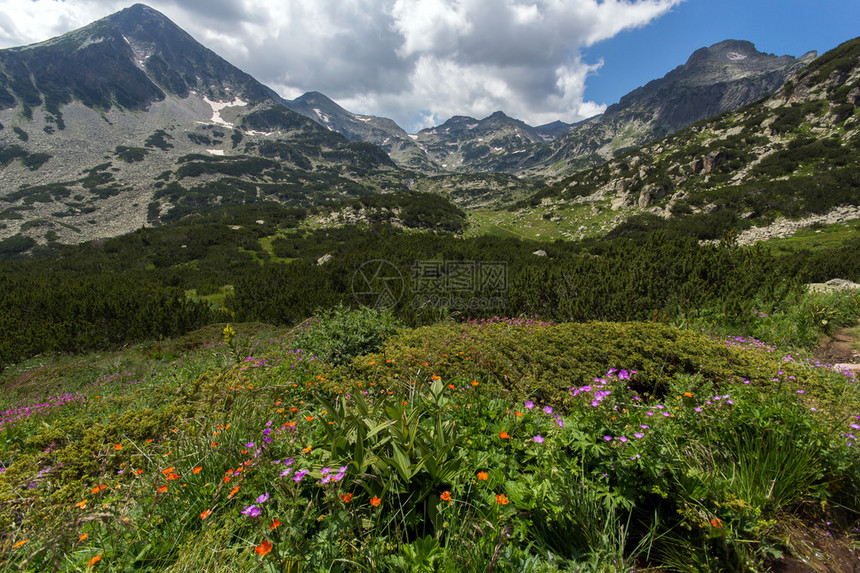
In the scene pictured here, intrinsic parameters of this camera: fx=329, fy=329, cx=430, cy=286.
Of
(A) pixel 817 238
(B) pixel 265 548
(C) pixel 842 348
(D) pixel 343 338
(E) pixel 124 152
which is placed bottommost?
(A) pixel 817 238

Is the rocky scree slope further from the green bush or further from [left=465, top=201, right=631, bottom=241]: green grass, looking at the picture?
the green bush

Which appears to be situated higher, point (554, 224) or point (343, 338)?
point (554, 224)

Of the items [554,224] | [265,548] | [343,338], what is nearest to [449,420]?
[265,548]

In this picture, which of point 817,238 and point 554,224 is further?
point 554,224

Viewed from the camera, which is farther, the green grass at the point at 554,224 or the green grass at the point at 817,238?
the green grass at the point at 554,224

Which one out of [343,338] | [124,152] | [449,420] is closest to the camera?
[449,420]

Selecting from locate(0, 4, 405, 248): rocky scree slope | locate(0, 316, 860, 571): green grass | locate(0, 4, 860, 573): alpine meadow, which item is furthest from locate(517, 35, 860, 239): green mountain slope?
locate(0, 4, 405, 248): rocky scree slope

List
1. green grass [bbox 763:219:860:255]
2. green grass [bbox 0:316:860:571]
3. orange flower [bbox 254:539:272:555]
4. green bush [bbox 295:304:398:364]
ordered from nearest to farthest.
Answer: orange flower [bbox 254:539:272:555] < green grass [bbox 0:316:860:571] < green bush [bbox 295:304:398:364] < green grass [bbox 763:219:860:255]

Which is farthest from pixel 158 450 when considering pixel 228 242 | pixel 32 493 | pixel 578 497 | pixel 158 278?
pixel 228 242

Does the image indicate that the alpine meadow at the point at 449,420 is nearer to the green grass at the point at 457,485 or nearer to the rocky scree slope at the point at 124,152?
the green grass at the point at 457,485

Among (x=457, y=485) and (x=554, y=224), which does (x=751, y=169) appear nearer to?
(x=554, y=224)

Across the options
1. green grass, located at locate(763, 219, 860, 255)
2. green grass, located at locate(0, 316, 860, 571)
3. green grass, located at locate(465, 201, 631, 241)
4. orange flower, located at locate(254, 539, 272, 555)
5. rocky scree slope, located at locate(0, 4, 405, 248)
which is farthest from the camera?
rocky scree slope, located at locate(0, 4, 405, 248)

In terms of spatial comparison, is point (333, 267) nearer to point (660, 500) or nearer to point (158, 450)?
point (158, 450)

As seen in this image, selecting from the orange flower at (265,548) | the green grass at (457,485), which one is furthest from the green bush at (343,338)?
the orange flower at (265,548)
